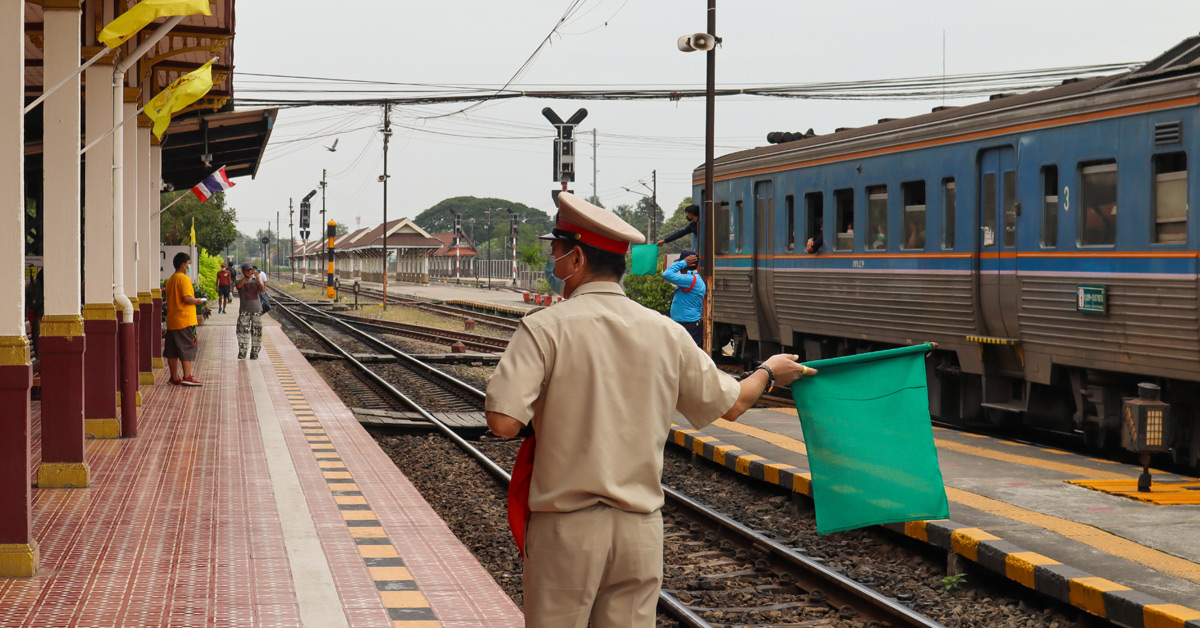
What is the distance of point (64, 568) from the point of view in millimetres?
7250

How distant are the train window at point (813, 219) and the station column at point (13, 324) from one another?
36.4 feet

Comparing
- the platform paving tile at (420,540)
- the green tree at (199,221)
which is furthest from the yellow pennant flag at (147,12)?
the green tree at (199,221)

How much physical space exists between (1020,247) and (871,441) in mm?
7635

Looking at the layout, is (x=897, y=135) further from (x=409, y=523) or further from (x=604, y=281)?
(x=604, y=281)

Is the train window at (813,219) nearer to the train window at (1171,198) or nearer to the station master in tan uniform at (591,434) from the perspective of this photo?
the train window at (1171,198)

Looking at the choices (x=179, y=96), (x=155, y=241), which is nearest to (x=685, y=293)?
(x=179, y=96)

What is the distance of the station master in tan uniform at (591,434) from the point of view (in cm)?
354

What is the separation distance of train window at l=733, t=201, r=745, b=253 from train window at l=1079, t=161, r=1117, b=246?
769cm

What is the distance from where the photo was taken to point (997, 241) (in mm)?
12633

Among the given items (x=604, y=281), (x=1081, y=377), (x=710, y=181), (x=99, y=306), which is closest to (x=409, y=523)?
(x=99, y=306)

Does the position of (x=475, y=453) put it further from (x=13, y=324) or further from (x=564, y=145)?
(x=13, y=324)

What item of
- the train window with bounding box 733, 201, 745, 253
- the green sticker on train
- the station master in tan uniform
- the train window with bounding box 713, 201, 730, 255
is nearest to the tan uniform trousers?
the station master in tan uniform

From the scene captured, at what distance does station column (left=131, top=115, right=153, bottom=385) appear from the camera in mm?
17328

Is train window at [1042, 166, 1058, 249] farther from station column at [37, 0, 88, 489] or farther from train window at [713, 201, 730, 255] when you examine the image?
station column at [37, 0, 88, 489]
